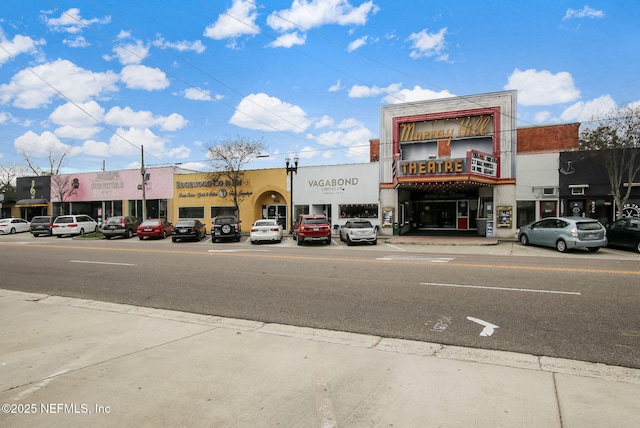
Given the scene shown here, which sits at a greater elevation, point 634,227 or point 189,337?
point 634,227

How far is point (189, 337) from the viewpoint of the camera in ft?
19.2

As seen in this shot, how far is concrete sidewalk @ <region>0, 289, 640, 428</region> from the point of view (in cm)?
350

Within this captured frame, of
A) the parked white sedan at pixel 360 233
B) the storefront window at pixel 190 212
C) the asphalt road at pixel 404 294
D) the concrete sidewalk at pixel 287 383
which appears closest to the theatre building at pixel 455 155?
the parked white sedan at pixel 360 233

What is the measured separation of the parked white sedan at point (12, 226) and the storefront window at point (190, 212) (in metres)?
16.7

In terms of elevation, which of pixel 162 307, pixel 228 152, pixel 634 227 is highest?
pixel 228 152

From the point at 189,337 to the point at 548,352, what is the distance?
15.7ft

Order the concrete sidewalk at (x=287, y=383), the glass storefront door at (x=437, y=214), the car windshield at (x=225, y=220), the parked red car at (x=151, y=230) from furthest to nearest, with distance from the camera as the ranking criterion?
the glass storefront door at (x=437, y=214) < the parked red car at (x=151, y=230) < the car windshield at (x=225, y=220) < the concrete sidewalk at (x=287, y=383)

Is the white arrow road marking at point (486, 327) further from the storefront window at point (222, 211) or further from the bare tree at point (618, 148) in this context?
the storefront window at point (222, 211)

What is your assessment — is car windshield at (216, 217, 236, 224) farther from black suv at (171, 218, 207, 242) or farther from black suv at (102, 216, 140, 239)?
black suv at (102, 216, 140, 239)

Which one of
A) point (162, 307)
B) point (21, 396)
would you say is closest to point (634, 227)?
point (162, 307)

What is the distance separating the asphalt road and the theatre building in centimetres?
1137

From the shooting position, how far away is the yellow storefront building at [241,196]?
106 feet

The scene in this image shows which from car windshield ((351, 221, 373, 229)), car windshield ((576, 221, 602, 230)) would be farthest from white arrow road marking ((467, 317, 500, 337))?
car windshield ((351, 221, 373, 229))

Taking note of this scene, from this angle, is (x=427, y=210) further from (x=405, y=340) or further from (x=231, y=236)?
(x=405, y=340)
